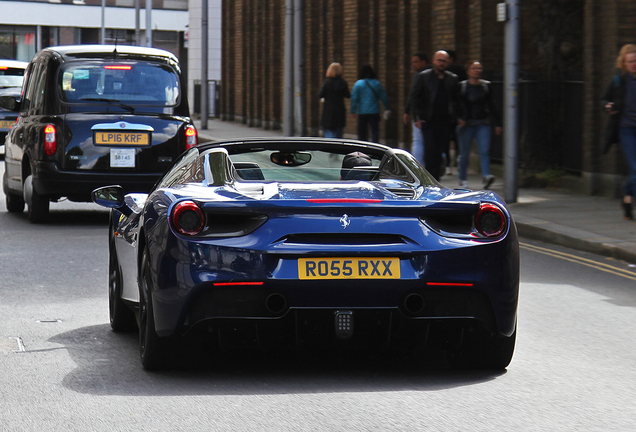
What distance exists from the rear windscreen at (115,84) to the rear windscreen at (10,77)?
14.4 m

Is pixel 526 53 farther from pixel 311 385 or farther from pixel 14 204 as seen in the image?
pixel 311 385

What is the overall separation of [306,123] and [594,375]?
28.8 metres

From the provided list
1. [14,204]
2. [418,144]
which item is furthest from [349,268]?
[418,144]

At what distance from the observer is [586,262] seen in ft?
34.6

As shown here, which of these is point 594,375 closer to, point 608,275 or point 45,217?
point 608,275

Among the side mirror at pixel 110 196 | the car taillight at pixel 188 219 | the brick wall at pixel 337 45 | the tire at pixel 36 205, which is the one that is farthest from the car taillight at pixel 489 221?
the brick wall at pixel 337 45

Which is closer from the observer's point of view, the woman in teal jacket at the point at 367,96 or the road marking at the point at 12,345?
the road marking at the point at 12,345

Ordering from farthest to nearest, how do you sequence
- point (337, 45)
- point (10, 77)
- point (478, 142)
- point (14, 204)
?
point (337, 45)
point (10, 77)
point (478, 142)
point (14, 204)

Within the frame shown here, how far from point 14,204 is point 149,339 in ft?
32.1

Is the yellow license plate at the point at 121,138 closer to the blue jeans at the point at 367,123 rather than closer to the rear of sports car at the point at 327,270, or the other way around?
the rear of sports car at the point at 327,270

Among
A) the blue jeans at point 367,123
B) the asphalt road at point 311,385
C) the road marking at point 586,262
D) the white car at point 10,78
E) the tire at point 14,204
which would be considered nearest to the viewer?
the asphalt road at point 311,385

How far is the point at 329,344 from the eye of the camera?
5.43 m

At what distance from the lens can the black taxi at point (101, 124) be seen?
12.6 metres

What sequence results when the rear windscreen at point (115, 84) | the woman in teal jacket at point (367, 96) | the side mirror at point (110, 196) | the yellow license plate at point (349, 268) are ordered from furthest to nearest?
the woman in teal jacket at point (367, 96) < the rear windscreen at point (115, 84) < the side mirror at point (110, 196) < the yellow license plate at point (349, 268)
